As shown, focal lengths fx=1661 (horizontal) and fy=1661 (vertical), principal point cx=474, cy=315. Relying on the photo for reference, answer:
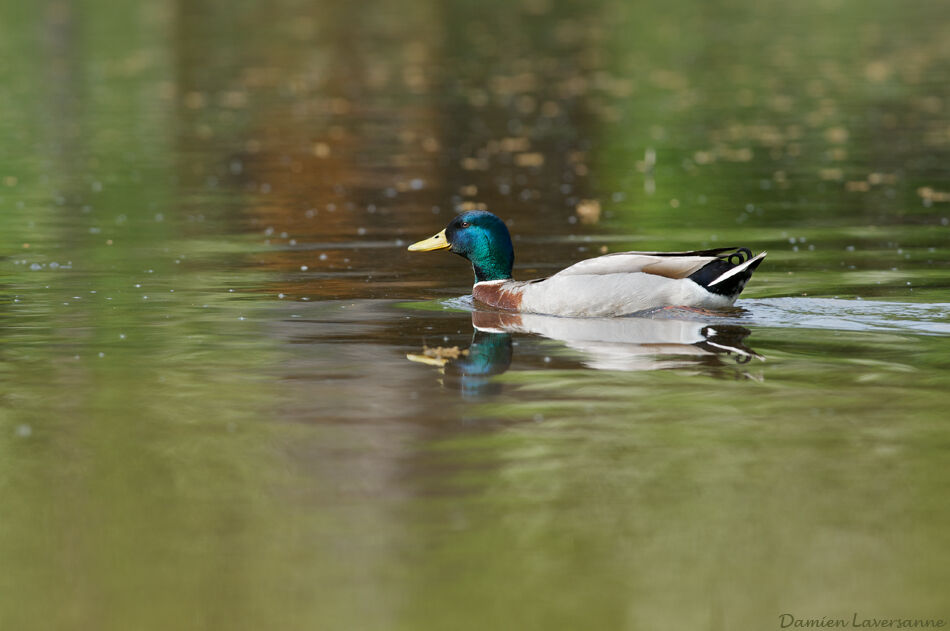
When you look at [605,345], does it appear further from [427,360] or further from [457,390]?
[457,390]

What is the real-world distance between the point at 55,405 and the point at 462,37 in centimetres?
4187

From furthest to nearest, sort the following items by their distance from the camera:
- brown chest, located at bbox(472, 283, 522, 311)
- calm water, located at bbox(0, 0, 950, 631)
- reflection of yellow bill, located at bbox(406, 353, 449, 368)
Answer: brown chest, located at bbox(472, 283, 522, 311), reflection of yellow bill, located at bbox(406, 353, 449, 368), calm water, located at bbox(0, 0, 950, 631)

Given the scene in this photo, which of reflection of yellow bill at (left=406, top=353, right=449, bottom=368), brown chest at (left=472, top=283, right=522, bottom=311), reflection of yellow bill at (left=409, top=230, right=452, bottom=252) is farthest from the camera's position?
reflection of yellow bill at (left=409, top=230, right=452, bottom=252)

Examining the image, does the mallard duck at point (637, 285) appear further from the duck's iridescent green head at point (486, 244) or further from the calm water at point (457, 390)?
the duck's iridescent green head at point (486, 244)

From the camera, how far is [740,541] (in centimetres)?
736

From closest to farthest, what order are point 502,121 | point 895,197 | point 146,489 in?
1. point 146,489
2. point 895,197
3. point 502,121

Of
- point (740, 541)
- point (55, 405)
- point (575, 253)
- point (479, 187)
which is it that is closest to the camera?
point (740, 541)

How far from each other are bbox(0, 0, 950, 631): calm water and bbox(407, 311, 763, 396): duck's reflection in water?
0.15 feet

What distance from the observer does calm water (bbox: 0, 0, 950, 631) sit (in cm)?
696

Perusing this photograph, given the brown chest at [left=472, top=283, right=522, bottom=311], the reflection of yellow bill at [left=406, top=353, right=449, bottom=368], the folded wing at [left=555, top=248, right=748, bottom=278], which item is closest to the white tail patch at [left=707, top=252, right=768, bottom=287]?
the folded wing at [left=555, top=248, right=748, bottom=278]

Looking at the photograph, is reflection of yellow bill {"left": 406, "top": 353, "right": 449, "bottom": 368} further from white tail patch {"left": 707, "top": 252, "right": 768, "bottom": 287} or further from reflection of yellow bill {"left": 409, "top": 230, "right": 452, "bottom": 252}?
reflection of yellow bill {"left": 409, "top": 230, "right": 452, "bottom": 252}

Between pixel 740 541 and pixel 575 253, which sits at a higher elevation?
pixel 575 253

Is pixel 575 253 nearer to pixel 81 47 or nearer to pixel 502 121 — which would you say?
pixel 502 121

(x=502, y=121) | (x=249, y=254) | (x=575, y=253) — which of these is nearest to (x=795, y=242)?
(x=575, y=253)
